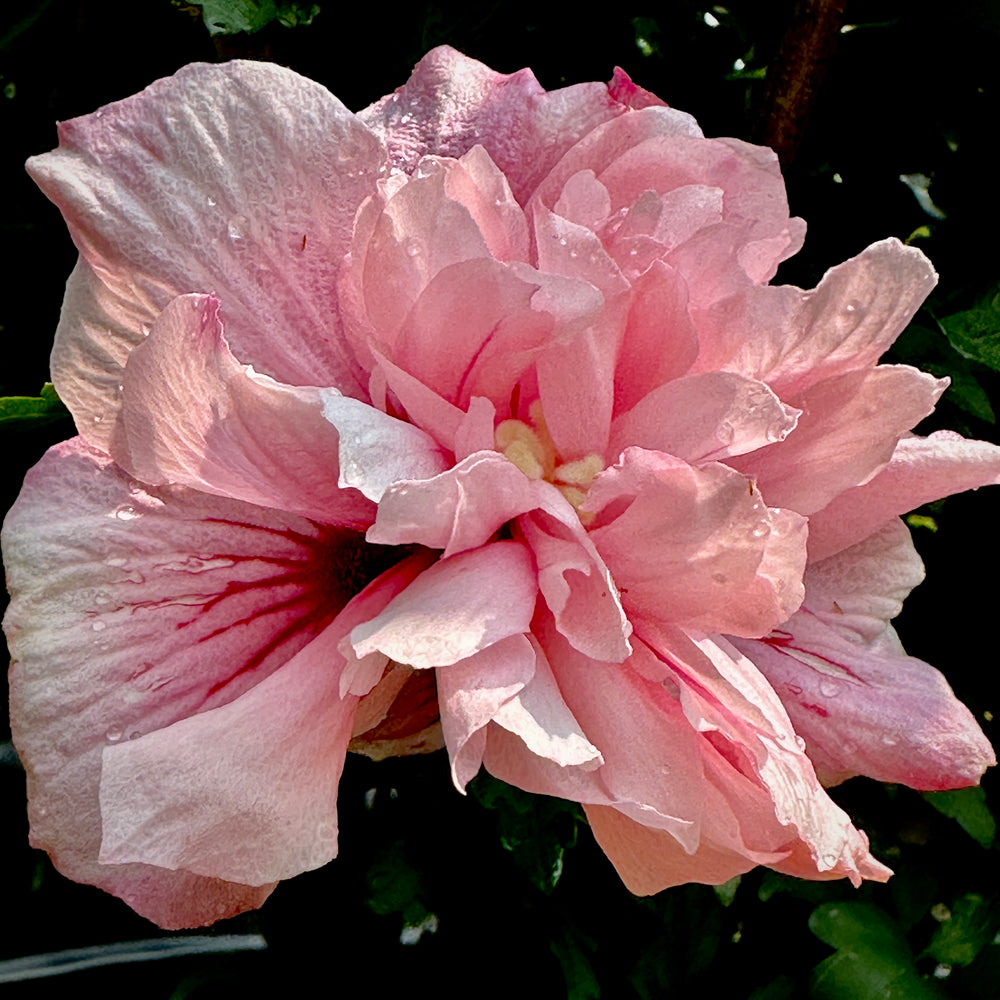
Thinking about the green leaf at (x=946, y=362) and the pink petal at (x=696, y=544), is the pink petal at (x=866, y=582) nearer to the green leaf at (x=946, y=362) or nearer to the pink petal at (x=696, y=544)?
the pink petal at (x=696, y=544)

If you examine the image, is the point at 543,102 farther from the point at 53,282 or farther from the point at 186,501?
the point at 53,282

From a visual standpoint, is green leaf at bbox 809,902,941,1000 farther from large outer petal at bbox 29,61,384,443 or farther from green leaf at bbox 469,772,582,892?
large outer petal at bbox 29,61,384,443

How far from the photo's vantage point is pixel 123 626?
450 millimetres

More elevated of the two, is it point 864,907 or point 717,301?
point 717,301

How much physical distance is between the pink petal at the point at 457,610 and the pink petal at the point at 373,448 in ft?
0.14

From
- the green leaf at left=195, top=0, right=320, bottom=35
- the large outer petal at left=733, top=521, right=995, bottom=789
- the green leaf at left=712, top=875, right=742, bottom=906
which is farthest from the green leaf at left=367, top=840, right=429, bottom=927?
the green leaf at left=195, top=0, right=320, bottom=35

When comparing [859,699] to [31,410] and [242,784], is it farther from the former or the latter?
[31,410]

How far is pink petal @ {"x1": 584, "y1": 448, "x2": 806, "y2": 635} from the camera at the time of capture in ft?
1.45

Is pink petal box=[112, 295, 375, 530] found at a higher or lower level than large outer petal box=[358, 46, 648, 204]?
lower

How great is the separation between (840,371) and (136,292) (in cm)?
32

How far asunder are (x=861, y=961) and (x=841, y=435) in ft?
1.42

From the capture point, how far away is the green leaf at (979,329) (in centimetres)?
73

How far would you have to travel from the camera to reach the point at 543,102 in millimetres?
542

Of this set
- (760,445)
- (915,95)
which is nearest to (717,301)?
(760,445)
